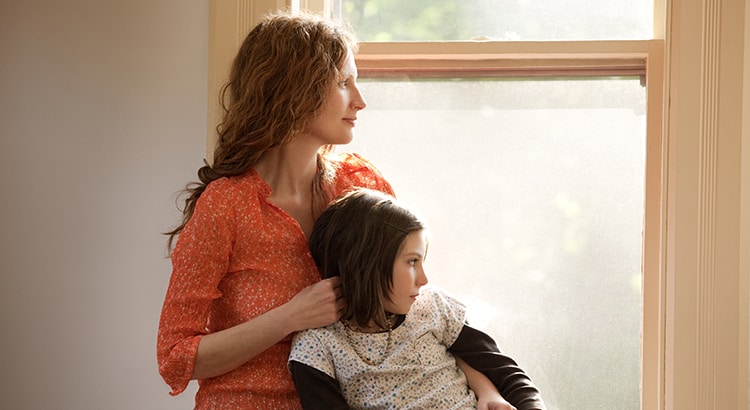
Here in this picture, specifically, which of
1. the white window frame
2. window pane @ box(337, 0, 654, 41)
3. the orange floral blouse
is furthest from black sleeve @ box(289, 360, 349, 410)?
window pane @ box(337, 0, 654, 41)

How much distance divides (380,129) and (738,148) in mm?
764

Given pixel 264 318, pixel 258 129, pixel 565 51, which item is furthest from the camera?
pixel 565 51

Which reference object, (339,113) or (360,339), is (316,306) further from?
(339,113)

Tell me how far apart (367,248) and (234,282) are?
11.0 inches

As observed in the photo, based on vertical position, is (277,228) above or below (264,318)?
above

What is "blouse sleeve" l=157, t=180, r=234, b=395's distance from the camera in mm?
1708

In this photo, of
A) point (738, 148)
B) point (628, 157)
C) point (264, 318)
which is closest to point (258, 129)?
point (264, 318)

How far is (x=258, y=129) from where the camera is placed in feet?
5.97

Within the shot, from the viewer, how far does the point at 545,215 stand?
2.06m

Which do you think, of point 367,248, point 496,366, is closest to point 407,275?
point 367,248

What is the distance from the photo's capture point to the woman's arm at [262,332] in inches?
66.8

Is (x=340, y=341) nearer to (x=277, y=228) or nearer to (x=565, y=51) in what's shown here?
(x=277, y=228)

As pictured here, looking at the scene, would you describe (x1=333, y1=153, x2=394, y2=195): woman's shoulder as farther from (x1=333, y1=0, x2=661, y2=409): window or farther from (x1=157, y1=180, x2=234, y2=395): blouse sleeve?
(x1=157, y1=180, x2=234, y2=395): blouse sleeve

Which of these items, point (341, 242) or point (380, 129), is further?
point (380, 129)
